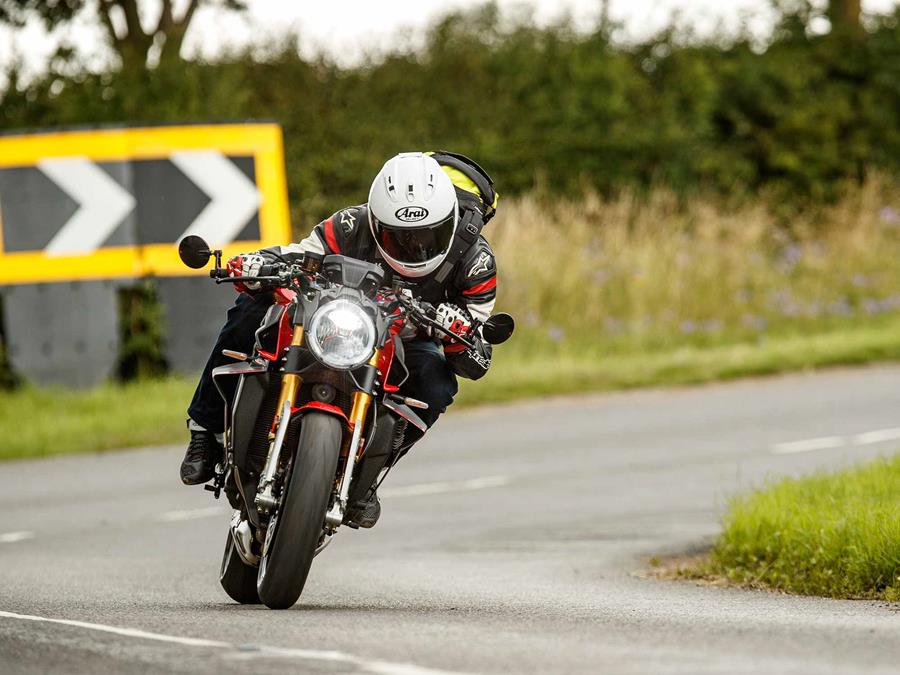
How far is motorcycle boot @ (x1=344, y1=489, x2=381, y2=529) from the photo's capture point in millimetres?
7191

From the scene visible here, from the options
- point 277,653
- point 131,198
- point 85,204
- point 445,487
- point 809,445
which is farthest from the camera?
point 131,198

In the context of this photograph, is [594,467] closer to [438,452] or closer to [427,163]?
[438,452]

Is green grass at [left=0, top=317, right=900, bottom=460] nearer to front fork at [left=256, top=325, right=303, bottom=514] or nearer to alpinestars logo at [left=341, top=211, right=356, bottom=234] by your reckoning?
alpinestars logo at [left=341, top=211, right=356, bottom=234]

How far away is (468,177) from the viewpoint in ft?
26.9

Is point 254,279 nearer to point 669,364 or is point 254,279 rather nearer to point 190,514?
point 190,514

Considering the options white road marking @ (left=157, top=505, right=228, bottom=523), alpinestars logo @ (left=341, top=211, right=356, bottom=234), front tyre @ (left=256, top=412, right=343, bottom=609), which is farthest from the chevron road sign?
front tyre @ (left=256, top=412, right=343, bottom=609)

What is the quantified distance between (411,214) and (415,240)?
19 cm

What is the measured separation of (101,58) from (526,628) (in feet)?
55.0

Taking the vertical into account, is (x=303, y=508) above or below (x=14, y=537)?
above

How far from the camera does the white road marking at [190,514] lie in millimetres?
12062

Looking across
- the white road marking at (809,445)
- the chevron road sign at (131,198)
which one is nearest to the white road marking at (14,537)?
the white road marking at (809,445)

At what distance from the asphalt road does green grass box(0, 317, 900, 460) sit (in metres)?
0.52

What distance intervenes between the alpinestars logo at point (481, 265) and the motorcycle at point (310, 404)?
346 mm

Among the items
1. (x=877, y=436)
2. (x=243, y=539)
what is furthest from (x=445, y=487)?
(x=243, y=539)
